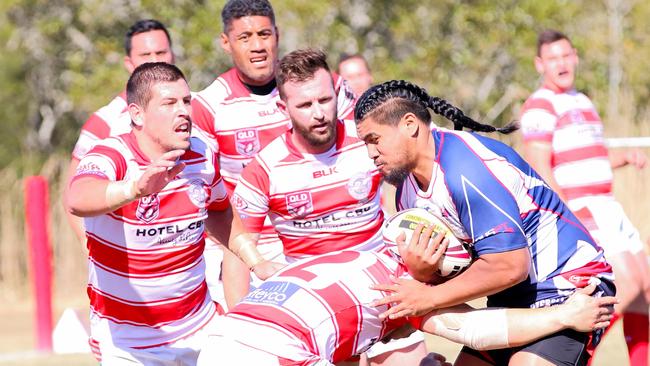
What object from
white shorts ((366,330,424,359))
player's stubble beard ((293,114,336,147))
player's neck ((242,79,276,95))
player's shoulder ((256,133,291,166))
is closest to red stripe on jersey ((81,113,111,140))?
player's neck ((242,79,276,95))

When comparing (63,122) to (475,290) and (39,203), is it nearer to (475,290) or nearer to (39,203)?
(39,203)

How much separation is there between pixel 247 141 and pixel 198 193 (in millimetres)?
1266

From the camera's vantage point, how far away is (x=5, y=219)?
1302 centimetres

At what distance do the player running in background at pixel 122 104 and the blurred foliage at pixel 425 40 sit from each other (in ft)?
26.8

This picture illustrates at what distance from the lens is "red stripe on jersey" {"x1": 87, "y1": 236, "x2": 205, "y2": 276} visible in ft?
18.3

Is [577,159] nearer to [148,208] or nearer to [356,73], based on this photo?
[356,73]

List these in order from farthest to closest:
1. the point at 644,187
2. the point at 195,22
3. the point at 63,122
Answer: the point at 63,122
the point at 195,22
the point at 644,187

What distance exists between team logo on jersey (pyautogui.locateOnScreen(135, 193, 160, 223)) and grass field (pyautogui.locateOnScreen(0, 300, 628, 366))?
4067 millimetres

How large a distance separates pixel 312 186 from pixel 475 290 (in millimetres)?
1479

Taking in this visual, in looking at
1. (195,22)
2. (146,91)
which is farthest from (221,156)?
(195,22)

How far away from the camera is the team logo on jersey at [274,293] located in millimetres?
4859

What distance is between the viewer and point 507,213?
475 cm

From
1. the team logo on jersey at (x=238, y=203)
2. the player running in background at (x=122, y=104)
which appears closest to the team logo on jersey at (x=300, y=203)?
the team logo on jersey at (x=238, y=203)

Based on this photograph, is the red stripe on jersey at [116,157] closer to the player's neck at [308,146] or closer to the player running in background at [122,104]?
the player's neck at [308,146]
